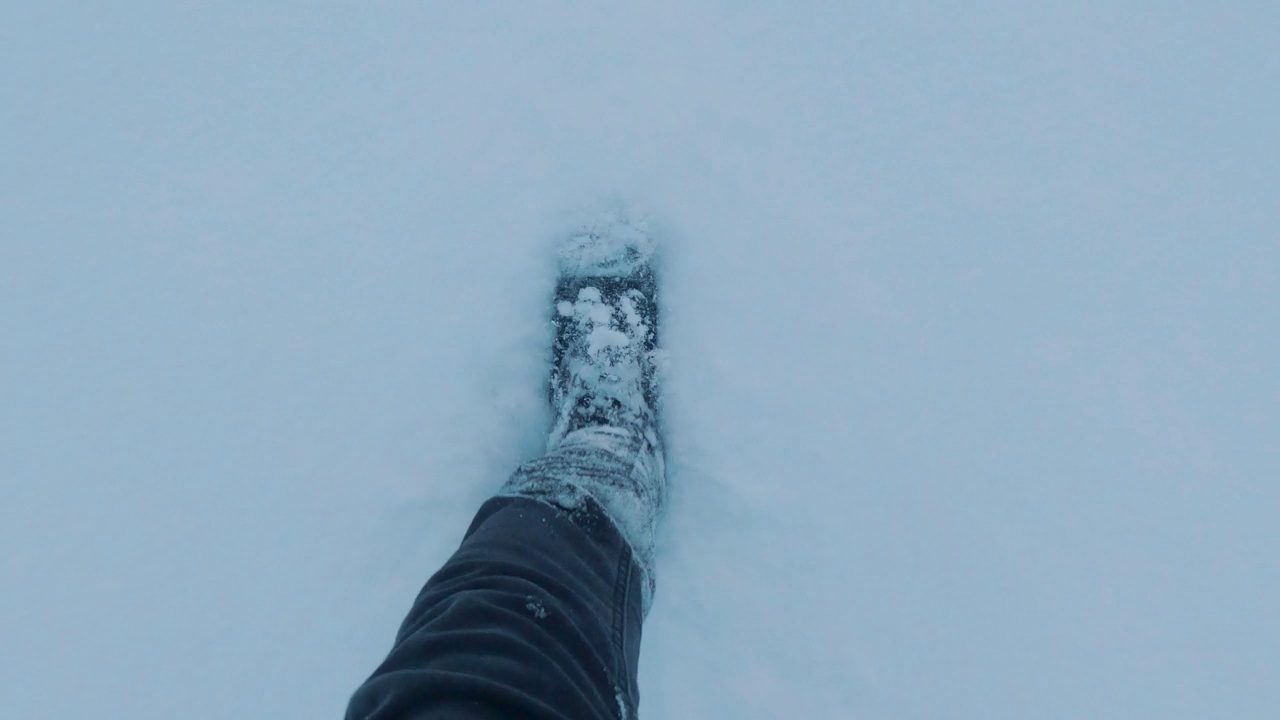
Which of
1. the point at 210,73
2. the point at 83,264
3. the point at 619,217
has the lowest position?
the point at 83,264

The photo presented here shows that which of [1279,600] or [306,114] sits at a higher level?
[306,114]

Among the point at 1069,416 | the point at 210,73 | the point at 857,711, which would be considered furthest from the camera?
the point at 210,73

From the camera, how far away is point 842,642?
47.4 inches

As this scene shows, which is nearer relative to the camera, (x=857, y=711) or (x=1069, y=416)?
(x=857, y=711)

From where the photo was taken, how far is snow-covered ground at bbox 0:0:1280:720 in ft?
3.96

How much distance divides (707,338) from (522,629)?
2.34ft

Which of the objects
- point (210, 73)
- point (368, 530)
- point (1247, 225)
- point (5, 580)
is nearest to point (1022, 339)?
point (1247, 225)

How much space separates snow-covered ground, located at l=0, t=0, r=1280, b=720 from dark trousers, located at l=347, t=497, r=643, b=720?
1.15 ft

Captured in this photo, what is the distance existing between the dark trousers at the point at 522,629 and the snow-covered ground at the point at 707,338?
0.35m

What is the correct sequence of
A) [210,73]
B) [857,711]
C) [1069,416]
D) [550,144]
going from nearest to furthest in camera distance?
[857,711] → [1069,416] → [550,144] → [210,73]

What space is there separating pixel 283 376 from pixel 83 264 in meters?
0.53

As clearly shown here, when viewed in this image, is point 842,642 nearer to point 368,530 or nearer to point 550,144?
point 368,530

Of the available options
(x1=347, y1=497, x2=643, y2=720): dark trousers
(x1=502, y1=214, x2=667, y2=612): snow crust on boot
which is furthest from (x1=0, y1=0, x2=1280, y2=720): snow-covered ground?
(x1=347, y1=497, x2=643, y2=720): dark trousers

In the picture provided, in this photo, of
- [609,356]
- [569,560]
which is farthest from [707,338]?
[569,560]
